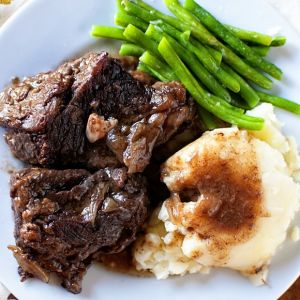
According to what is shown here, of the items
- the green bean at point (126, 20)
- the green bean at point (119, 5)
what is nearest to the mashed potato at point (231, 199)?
the green bean at point (126, 20)

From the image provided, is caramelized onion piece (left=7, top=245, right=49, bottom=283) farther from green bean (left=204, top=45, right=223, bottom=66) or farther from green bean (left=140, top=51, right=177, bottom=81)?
green bean (left=204, top=45, right=223, bottom=66)

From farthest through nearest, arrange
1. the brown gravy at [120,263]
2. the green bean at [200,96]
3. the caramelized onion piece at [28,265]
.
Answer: the brown gravy at [120,263] → the green bean at [200,96] → the caramelized onion piece at [28,265]

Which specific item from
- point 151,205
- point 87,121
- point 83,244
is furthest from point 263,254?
point 87,121

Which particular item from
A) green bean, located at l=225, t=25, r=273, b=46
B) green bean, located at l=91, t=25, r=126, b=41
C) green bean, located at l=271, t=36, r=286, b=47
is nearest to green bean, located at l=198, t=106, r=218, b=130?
green bean, located at l=225, t=25, r=273, b=46

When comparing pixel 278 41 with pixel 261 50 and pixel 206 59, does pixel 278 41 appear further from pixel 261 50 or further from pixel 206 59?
pixel 206 59

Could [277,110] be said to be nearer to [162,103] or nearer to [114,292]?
[162,103]

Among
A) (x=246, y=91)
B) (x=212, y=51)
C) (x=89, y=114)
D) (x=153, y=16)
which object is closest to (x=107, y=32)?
(x=153, y=16)

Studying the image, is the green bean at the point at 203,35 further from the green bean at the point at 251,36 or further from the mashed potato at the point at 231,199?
the mashed potato at the point at 231,199
